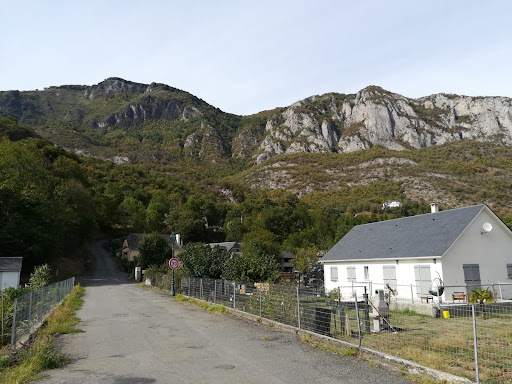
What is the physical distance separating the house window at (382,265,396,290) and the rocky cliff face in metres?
162

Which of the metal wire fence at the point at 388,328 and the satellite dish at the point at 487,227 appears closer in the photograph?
the metal wire fence at the point at 388,328

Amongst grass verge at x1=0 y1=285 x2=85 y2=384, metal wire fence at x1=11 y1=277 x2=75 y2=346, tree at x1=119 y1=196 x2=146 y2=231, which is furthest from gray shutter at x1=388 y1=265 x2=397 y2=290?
tree at x1=119 y1=196 x2=146 y2=231

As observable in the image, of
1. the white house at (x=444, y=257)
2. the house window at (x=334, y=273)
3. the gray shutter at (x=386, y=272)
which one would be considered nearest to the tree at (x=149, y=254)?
the house window at (x=334, y=273)

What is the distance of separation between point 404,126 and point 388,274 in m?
176

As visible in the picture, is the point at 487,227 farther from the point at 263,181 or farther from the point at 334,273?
the point at 263,181

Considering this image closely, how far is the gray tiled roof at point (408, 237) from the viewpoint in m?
22.0

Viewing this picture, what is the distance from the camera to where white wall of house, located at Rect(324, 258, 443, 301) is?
21.4 metres

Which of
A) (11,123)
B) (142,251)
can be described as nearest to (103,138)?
(11,123)

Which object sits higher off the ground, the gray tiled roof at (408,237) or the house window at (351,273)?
the gray tiled roof at (408,237)

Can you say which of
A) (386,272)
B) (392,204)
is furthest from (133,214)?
(386,272)

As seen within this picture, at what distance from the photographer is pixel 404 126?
18338 cm

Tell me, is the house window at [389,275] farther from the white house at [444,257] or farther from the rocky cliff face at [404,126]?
the rocky cliff face at [404,126]

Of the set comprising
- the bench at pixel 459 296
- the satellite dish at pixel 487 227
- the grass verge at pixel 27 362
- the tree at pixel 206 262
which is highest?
the satellite dish at pixel 487 227

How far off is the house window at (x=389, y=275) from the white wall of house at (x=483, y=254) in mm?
3604
